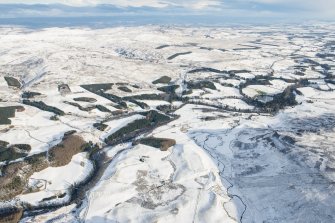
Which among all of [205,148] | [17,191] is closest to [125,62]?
[205,148]

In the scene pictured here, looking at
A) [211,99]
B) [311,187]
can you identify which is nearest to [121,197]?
[311,187]

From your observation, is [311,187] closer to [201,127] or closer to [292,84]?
[201,127]

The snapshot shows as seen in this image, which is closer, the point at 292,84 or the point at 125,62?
the point at 292,84

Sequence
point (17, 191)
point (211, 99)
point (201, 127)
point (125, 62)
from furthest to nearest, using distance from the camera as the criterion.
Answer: point (125, 62)
point (211, 99)
point (201, 127)
point (17, 191)

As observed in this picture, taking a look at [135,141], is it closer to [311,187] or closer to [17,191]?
[17,191]

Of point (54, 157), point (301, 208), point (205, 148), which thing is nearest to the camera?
point (301, 208)

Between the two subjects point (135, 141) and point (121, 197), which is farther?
point (135, 141)
